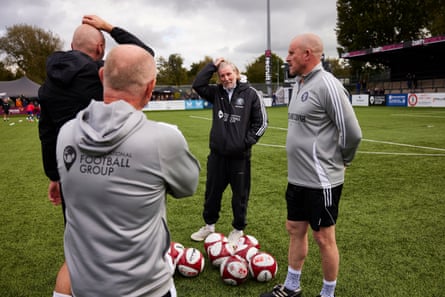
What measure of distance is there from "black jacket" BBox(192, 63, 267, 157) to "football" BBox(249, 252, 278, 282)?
4.12ft

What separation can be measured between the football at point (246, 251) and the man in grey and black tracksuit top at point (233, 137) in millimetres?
497

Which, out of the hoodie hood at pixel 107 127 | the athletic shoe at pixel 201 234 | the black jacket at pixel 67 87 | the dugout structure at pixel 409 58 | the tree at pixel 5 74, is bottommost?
the athletic shoe at pixel 201 234

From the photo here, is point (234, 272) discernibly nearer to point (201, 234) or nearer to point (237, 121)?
point (201, 234)

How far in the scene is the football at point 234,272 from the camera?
3.31m

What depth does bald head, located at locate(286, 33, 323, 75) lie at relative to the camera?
2848mm

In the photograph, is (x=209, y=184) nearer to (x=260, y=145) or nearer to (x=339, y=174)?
(x=339, y=174)

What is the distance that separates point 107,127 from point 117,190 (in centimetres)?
27

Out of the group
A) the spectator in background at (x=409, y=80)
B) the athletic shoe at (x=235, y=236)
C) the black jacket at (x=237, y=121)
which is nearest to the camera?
the black jacket at (x=237, y=121)

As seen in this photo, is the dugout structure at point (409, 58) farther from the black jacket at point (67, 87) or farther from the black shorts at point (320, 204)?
the black jacket at point (67, 87)

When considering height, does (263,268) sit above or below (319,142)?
below

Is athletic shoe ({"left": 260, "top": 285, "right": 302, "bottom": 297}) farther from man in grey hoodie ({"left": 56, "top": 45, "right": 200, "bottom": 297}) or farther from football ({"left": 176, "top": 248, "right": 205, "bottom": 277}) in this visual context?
man in grey hoodie ({"left": 56, "top": 45, "right": 200, "bottom": 297})

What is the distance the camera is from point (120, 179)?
1451 mm

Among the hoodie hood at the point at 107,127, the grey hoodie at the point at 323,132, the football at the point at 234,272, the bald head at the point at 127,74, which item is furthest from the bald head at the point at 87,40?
the football at the point at 234,272

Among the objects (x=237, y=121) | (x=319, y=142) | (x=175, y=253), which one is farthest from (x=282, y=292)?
(x=237, y=121)
